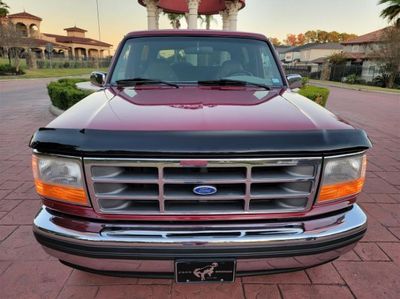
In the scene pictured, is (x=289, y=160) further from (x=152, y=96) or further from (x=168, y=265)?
(x=152, y=96)

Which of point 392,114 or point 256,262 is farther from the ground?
point 256,262

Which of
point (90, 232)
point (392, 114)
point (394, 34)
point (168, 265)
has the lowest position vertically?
point (392, 114)

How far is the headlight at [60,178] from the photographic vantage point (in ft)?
5.64

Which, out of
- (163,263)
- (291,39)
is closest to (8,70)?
(163,263)

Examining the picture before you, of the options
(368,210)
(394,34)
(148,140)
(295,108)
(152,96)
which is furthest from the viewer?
(394,34)

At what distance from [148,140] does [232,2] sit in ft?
54.1

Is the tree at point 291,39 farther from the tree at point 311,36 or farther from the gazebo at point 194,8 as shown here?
the gazebo at point 194,8

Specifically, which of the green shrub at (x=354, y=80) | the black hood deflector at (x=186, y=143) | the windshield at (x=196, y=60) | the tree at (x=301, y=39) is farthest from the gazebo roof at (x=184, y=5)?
the tree at (x=301, y=39)

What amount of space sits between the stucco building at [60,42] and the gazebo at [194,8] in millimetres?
40639

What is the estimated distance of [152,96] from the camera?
2.39m

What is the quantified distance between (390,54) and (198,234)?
31.3 metres

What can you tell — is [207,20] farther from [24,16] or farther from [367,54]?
[24,16]

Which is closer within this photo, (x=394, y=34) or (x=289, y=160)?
→ (x=289, y=160)

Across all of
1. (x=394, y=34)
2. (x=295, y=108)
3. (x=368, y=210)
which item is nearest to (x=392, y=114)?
(x=368, y=210)
